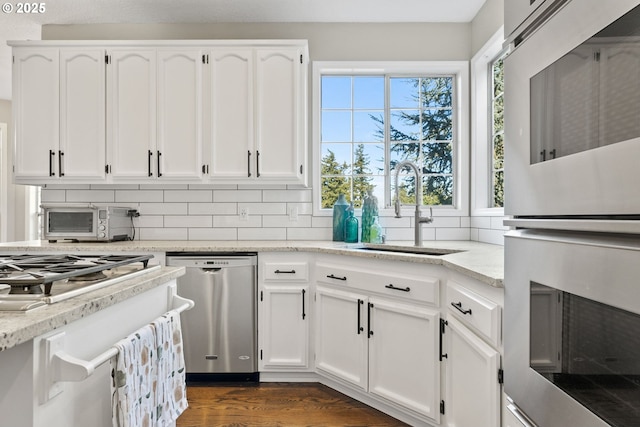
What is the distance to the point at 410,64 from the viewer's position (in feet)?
10.4

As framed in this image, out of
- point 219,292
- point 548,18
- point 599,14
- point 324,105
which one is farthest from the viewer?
point 324,105

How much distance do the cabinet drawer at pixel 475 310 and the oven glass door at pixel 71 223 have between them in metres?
2.35

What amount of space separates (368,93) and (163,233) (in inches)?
78.1

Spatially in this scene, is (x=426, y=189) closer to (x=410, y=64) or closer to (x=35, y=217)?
(x=410, y=64)

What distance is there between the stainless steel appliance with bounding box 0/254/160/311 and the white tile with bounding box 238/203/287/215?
183cm

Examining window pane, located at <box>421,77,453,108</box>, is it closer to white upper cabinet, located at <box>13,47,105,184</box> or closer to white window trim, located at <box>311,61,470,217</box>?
white window trim, located at <box>311,61,470,217</box>

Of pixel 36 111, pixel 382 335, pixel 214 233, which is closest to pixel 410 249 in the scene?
pixel 382 335

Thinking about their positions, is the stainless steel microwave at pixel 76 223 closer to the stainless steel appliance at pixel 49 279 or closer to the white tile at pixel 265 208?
the white tile at pixel 265 208

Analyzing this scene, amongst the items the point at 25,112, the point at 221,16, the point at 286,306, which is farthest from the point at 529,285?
the point at 25,112

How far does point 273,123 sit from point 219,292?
3.95 ft

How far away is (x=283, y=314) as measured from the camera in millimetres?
2625

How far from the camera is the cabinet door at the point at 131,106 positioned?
9.41 ft

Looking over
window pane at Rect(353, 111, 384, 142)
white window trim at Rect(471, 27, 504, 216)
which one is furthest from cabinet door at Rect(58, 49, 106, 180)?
white window trim at Rect(471, 27, 504, 216)

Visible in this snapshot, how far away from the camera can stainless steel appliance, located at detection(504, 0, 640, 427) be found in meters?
0.54
